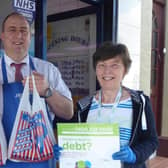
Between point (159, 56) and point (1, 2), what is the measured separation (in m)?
3.06

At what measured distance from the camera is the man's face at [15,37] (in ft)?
5.06

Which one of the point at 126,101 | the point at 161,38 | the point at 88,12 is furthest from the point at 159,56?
the point at 126,101

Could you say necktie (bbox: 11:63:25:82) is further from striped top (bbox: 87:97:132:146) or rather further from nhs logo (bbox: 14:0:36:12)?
nhs logo (bbox: 14:0:36:12)

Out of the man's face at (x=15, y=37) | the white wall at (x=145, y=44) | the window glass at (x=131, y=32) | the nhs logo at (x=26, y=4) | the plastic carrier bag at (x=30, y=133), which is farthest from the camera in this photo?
the white wall at (x=145, y=44)

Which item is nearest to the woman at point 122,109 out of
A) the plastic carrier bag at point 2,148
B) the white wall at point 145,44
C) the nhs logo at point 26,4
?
the plastic carrier bag at point 2,148

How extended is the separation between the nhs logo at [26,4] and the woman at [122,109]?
114 centimetres

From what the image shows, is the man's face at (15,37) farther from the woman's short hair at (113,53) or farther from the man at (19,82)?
the woman's short hair at (113,53)

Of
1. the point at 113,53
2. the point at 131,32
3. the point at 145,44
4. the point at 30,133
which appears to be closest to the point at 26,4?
the point at 113,53

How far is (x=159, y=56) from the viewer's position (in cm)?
477

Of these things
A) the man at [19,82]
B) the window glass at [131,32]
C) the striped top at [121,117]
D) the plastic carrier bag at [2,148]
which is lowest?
the plastic carrier bag at [2,148]

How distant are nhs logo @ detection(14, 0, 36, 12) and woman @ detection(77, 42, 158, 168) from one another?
1143 millimetres

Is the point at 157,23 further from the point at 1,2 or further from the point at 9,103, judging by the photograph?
the point at 9,103

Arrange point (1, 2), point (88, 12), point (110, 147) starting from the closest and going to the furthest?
point (110, 147) → point (1, 2) → point (88, 12)

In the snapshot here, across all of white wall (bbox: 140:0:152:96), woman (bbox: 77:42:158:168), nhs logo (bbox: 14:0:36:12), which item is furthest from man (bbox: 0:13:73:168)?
white wall (bbox: 140:0:152:96)
